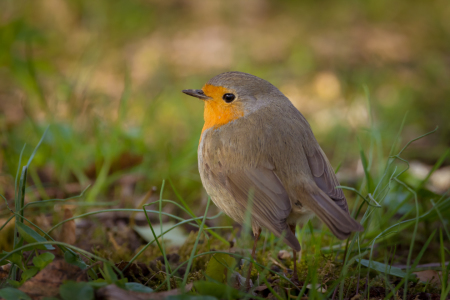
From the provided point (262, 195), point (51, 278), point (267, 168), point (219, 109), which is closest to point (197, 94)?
point (219, 109)

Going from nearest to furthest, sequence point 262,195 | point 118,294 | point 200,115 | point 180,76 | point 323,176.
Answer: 1. point 118,294
2. point 262,195
3. point 323,176
4. point 200,115
5. point 180,76

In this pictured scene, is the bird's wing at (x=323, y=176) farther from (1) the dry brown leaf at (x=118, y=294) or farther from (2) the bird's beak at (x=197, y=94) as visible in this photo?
(1) the dry brown leaf at (x=118, y=294)

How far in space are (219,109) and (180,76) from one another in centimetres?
363

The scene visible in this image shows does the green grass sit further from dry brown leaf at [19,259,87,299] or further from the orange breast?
the orange breast

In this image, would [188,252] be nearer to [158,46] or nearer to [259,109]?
[259,109]

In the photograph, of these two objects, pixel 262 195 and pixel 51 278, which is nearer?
pixel 51 278

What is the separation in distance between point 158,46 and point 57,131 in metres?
3.92

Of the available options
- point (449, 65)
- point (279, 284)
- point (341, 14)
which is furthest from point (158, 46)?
point (279, 284)

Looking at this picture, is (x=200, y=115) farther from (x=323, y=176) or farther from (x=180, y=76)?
Answer: (x=323, y=176)

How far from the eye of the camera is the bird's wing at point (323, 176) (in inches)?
92.1

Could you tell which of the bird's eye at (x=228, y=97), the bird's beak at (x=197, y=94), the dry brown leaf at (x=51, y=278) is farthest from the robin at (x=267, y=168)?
the dry brown leaf at (x=51, y=278)

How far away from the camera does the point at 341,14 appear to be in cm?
826

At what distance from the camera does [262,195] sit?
7.40 feet

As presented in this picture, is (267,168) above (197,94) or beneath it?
beneath
